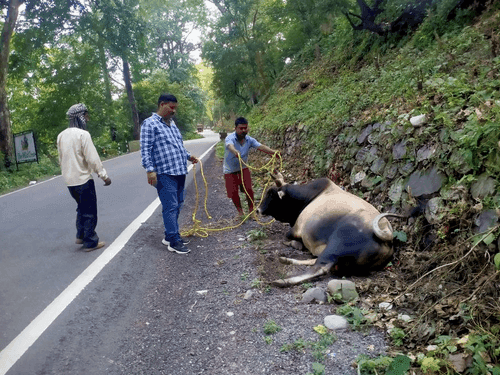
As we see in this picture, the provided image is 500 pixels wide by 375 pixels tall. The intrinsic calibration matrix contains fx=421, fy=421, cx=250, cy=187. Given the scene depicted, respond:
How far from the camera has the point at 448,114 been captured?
481 cm

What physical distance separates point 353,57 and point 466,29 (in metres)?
5.88

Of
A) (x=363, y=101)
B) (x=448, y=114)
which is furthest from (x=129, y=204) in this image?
(x=448, y=114)

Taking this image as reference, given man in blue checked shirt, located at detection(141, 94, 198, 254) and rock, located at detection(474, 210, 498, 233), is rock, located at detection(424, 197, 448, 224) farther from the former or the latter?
man in blue checked shirt, located at detection(141, 94, 198, 254)

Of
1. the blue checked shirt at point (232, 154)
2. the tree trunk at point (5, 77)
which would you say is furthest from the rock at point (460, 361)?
the tree trunk at point (5, 77)

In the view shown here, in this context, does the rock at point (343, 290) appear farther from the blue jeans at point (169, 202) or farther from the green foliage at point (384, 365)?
the blue jeans at point (169, 202)

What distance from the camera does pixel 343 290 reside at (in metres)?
3.71

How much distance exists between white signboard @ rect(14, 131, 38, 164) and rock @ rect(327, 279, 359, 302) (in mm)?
16315

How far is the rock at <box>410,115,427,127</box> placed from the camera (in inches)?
202

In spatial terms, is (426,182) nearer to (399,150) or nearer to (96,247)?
(399,150)

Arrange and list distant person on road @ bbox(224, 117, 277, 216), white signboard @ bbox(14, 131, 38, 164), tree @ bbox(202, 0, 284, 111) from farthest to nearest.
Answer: tree @ bbox(202, 0, 284, 111) < white signboard @ bbox(14, 131, 38, 164) < distant person on road @ bbox(224, 117, 277, 216)

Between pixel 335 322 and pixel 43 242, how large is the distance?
4.49 metres

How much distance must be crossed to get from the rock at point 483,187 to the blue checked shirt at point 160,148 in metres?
3.35

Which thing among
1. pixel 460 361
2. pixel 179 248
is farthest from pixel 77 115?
pixel 460 361

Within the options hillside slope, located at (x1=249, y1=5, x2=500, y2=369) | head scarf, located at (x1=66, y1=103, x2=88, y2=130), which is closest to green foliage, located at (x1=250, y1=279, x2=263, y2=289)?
hillside slope, located at (x1=249, y1=5, x2=500, y2=369)
